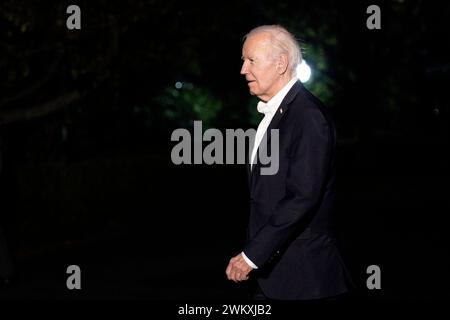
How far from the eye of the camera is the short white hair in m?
4.54

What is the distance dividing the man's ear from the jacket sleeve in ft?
0.83

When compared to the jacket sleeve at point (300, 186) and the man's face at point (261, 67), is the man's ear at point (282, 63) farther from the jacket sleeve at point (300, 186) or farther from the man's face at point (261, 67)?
the jacket sleeve at point (300, 186)

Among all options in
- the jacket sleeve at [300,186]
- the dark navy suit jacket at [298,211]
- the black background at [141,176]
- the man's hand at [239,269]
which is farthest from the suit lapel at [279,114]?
the black background at [141,176]

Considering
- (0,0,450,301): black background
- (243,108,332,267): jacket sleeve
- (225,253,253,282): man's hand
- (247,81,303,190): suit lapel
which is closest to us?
(243,108,332,267): jacket sleeve

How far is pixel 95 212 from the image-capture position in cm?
1762

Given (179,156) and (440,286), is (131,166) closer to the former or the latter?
(179,156)

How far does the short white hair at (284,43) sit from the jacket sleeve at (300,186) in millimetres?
286

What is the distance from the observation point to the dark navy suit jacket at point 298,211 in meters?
4.31

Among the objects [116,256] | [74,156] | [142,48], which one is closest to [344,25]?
[74,156]

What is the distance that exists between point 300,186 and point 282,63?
1.93 feet

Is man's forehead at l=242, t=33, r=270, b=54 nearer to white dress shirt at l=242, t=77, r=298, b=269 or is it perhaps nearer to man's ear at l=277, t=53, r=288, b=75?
man's ear at l=277, t=53, r=288, b=75

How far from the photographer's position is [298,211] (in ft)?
14.1

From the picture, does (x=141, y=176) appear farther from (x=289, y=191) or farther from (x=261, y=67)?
(x=289, y=191)

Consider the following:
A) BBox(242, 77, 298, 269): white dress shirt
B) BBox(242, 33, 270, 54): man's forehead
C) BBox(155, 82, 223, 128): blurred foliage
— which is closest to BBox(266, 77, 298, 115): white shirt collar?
BBox(242, 77, 298, 269): white dress shirt
